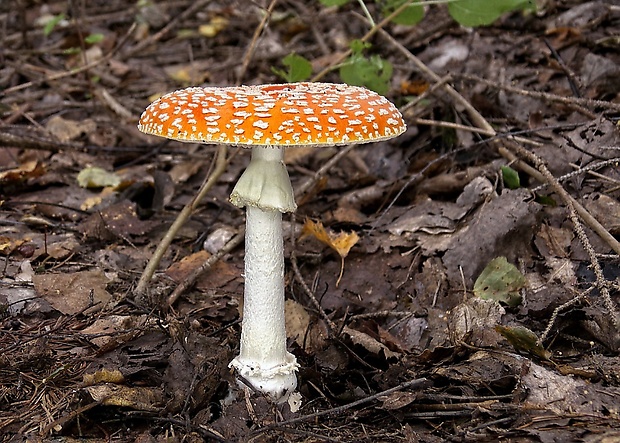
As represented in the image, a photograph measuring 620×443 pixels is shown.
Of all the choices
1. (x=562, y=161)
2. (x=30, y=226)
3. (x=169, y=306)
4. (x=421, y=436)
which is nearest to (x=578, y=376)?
(x=421, y=436)

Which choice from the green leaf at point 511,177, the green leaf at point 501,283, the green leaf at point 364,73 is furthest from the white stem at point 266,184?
the green leaf at point 511,177

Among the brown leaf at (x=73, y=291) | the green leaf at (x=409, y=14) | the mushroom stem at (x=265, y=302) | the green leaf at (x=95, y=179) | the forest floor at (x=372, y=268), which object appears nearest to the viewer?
the forest floor at (x=372, y=268)

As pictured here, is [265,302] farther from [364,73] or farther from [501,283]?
[364,73]

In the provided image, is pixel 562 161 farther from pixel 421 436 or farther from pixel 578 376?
pixel 421 436

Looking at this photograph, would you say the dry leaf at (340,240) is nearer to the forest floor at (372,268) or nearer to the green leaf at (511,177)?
the forest floor at (372,268)

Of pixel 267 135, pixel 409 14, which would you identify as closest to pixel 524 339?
pixel 267 135
